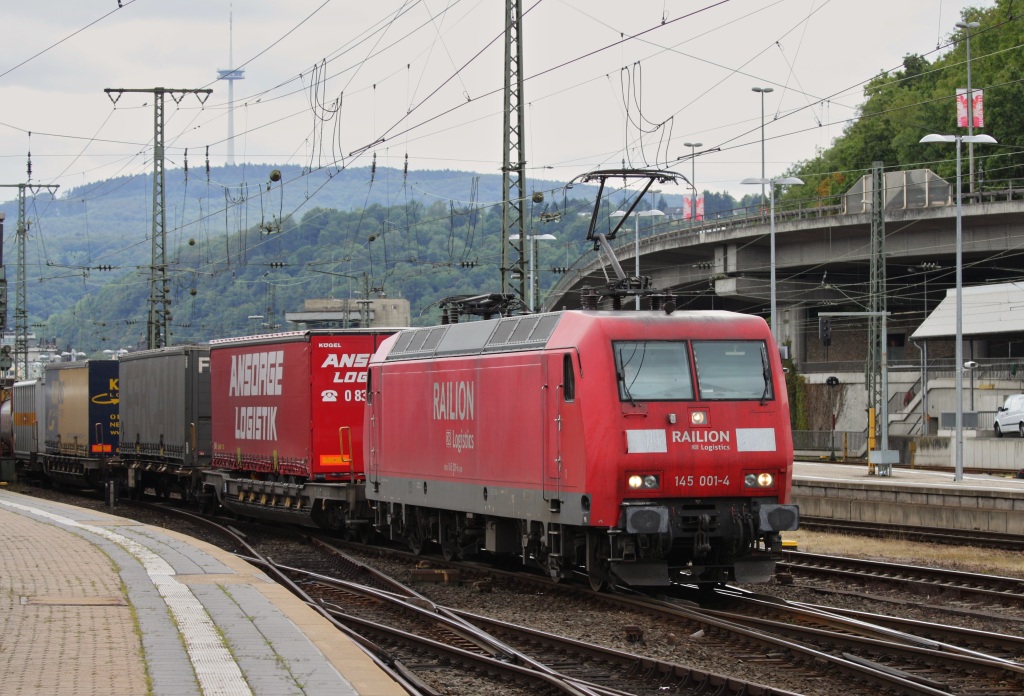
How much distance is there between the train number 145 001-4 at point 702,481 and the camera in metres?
15.4

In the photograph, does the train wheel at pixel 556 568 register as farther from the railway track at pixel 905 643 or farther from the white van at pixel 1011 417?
the white van at pixel 1011 417

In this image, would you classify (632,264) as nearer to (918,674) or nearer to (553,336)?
(553,336)

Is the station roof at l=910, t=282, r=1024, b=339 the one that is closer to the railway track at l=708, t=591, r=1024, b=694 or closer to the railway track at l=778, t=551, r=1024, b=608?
the railway track at l=778, t=551, r=1024, b=608

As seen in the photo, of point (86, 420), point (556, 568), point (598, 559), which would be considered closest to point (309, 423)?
point (556, 568)

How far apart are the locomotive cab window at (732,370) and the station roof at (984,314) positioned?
43.6 m

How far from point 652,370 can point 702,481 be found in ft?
4.47

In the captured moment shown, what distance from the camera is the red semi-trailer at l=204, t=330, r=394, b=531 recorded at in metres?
24.8

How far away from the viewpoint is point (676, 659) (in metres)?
12.1

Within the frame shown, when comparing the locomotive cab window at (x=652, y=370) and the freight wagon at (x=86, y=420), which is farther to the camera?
the freight wagon at (x=86, y=420)

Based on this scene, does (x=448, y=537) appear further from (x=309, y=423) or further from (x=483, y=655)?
(x=483, y=655)

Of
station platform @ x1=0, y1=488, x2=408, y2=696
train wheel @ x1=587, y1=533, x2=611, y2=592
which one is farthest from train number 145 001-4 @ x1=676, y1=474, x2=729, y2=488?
station platform @ x1=0, y1=488, x2=408, y2=696

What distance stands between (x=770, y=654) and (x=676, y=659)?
86cm

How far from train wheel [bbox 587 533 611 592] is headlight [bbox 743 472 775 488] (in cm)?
172

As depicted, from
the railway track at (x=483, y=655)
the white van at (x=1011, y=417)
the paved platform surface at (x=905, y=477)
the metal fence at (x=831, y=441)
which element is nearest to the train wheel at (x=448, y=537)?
the railway track at (x=483, y=655)
